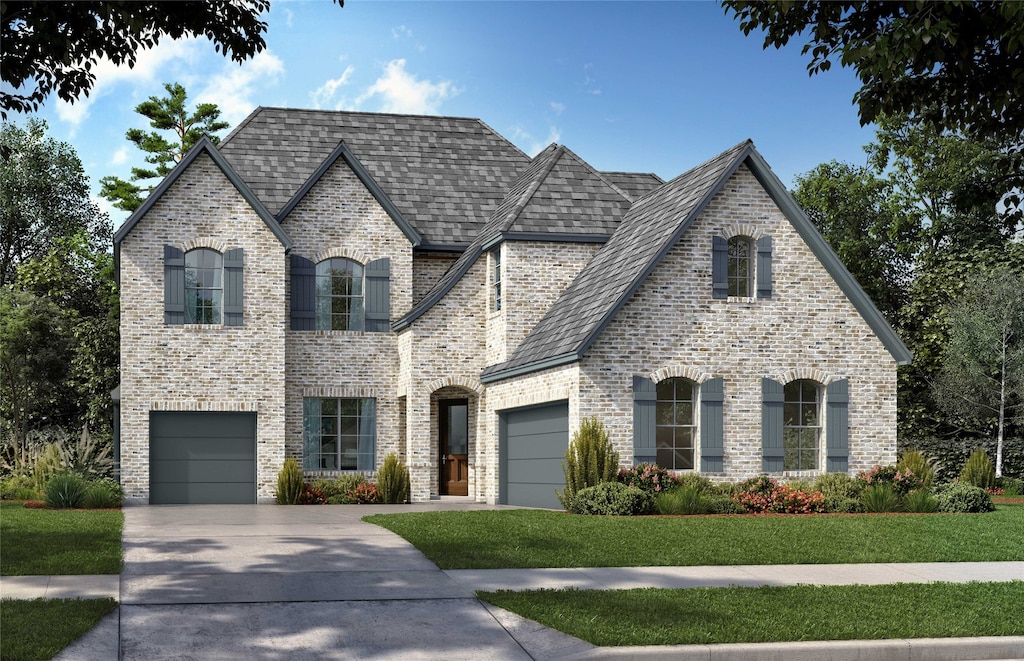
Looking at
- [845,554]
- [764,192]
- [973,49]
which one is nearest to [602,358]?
[764,192]

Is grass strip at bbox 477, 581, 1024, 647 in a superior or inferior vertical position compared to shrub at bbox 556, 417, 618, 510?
inferior

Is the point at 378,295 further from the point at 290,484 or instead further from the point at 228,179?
the point at 290,484

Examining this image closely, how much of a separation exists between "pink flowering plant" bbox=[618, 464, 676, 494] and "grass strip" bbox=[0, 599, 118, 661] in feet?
38.8

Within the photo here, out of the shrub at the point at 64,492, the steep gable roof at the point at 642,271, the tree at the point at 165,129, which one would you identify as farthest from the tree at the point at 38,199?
the steep gable roof at the point at 642,271

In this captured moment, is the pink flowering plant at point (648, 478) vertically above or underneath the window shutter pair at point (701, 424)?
underneath

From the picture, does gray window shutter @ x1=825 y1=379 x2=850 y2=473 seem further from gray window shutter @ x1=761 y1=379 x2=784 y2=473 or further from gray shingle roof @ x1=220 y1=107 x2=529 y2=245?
gray shingle roof @ x1=220 y1=107 x2=529 y2=245

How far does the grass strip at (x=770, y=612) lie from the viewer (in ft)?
33.1

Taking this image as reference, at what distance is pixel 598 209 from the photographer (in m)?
27.2

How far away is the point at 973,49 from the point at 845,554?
21.6ft

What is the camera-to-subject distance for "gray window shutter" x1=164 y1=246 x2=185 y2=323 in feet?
86.3

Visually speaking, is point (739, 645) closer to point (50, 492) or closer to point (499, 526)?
point (499, 526)

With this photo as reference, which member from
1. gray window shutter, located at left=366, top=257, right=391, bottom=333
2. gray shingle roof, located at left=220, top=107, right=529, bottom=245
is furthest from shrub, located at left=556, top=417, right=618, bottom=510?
gray shingle roof, located at left=220, top=107, right=529, bottom=245

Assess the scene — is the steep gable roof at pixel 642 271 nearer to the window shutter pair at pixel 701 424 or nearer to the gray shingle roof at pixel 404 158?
the window shutter pair at pixel 701 424

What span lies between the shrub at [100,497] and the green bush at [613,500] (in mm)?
10010
